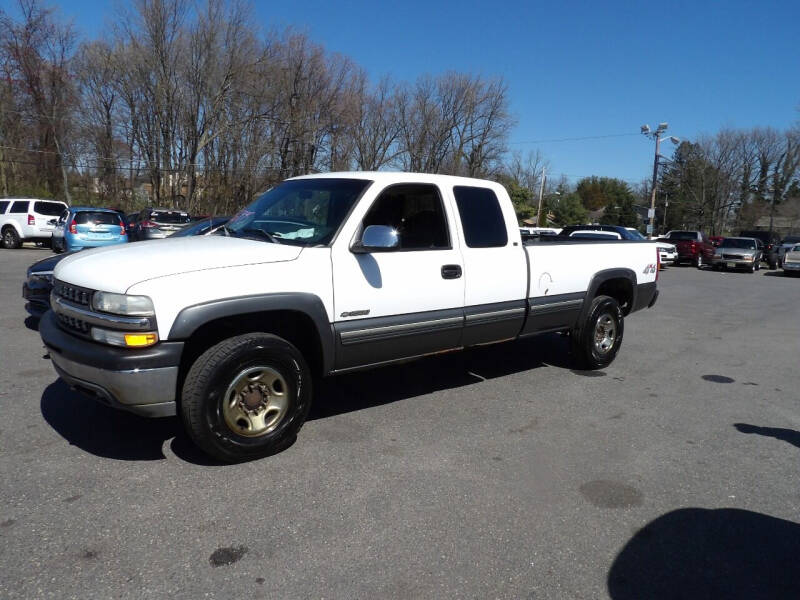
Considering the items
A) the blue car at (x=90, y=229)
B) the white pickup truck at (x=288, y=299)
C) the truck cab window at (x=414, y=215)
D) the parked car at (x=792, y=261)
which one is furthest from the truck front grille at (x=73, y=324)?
the parked car at (x=792, y=261)

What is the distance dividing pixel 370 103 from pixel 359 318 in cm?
4141

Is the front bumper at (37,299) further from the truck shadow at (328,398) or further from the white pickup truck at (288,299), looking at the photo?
the white pickup truck at (288,299)

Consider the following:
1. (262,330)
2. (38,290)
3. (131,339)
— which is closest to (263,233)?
(262,330)

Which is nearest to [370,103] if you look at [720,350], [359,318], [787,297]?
[787,297]

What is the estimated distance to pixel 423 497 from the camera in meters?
Result: 3.49

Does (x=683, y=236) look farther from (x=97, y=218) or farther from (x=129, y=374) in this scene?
A: (x=129, y=374)

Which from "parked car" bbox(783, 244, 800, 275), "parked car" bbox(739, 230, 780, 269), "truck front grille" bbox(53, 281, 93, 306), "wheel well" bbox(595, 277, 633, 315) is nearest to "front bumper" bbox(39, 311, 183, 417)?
"truck front grille" bbox(53, 281, 93, 306)

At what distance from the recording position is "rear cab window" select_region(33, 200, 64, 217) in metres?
20.3

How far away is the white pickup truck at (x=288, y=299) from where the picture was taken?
3.40 metres

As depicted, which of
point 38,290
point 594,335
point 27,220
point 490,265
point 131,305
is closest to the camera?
point 131,305

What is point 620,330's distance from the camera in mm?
6703

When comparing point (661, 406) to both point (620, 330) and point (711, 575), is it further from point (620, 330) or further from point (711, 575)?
point (711, 575)

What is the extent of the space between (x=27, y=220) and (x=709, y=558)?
23113 millimetres

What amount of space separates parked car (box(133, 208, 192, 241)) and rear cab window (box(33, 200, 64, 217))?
137 inches
